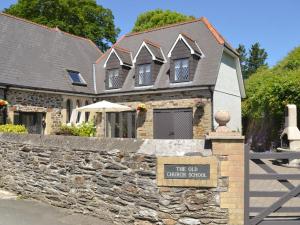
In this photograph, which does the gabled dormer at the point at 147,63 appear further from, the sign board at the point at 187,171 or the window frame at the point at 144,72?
the sign board at the point at 187,171

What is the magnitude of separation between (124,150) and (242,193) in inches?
94.4

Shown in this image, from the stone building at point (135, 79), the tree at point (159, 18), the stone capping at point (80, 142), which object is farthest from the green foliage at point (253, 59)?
the stone capping at point (80, 142)

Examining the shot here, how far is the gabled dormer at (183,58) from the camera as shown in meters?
18.7

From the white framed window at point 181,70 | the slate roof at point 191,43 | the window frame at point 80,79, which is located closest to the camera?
the slate roof at point 191,43

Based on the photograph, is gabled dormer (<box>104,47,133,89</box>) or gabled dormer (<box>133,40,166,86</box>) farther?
gabled dormer (<box>104,47,133,89</box>)

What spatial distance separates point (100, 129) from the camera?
21828 millimetres

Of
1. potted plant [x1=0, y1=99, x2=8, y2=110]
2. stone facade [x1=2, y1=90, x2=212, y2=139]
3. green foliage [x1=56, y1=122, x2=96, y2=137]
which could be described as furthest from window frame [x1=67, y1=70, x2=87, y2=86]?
green foliage [x1=56, y1=122, x2=96, y2=137]

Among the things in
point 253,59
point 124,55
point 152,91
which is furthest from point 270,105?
point 253,59

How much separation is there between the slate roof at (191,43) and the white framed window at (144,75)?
44 cm

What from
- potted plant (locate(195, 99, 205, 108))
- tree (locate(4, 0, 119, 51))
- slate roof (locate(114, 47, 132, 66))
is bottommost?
potted plant (locate(195, 99, 205, 108))

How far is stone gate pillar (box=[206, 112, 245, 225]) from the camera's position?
252 inches

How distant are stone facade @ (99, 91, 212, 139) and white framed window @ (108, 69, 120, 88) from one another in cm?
79

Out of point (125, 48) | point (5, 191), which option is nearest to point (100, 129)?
point (125, 48)

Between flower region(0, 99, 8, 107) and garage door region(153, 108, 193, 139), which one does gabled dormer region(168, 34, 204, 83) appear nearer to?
garage door region(153, 108, 193, 139)
